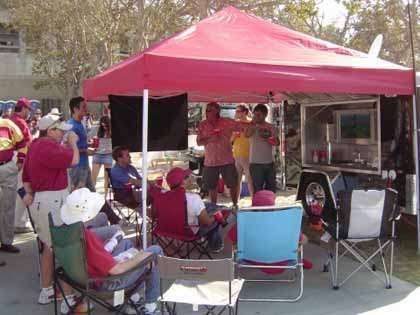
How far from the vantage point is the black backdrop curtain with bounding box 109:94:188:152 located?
714cm

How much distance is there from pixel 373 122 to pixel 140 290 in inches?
157

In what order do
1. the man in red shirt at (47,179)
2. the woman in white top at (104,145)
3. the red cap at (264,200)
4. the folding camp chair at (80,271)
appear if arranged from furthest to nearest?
the woman in white top at (104,145), the red cap at (264,200), the man in red shirt at (47,179), the folding camp chair at (80,271)

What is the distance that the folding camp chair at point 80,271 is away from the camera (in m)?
3.47

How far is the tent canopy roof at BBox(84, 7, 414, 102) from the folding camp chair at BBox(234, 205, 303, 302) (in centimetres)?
114

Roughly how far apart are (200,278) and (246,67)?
2107mm

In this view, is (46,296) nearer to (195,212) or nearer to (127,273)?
(127,273)

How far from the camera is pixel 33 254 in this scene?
19.3 ft

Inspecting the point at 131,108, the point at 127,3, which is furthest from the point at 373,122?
the point at 127,3

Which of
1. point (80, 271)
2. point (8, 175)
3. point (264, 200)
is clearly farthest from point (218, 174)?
point (80, 271)

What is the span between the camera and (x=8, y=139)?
557cm

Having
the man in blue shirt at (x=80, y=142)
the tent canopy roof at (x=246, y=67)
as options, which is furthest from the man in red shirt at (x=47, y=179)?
the man in blue shirt at (x=80, y=142)

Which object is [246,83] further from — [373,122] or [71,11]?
[71,11]

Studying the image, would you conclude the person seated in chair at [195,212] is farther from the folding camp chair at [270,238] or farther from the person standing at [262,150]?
the person standing at [262,150]

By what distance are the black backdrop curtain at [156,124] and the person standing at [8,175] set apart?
1550 mm
